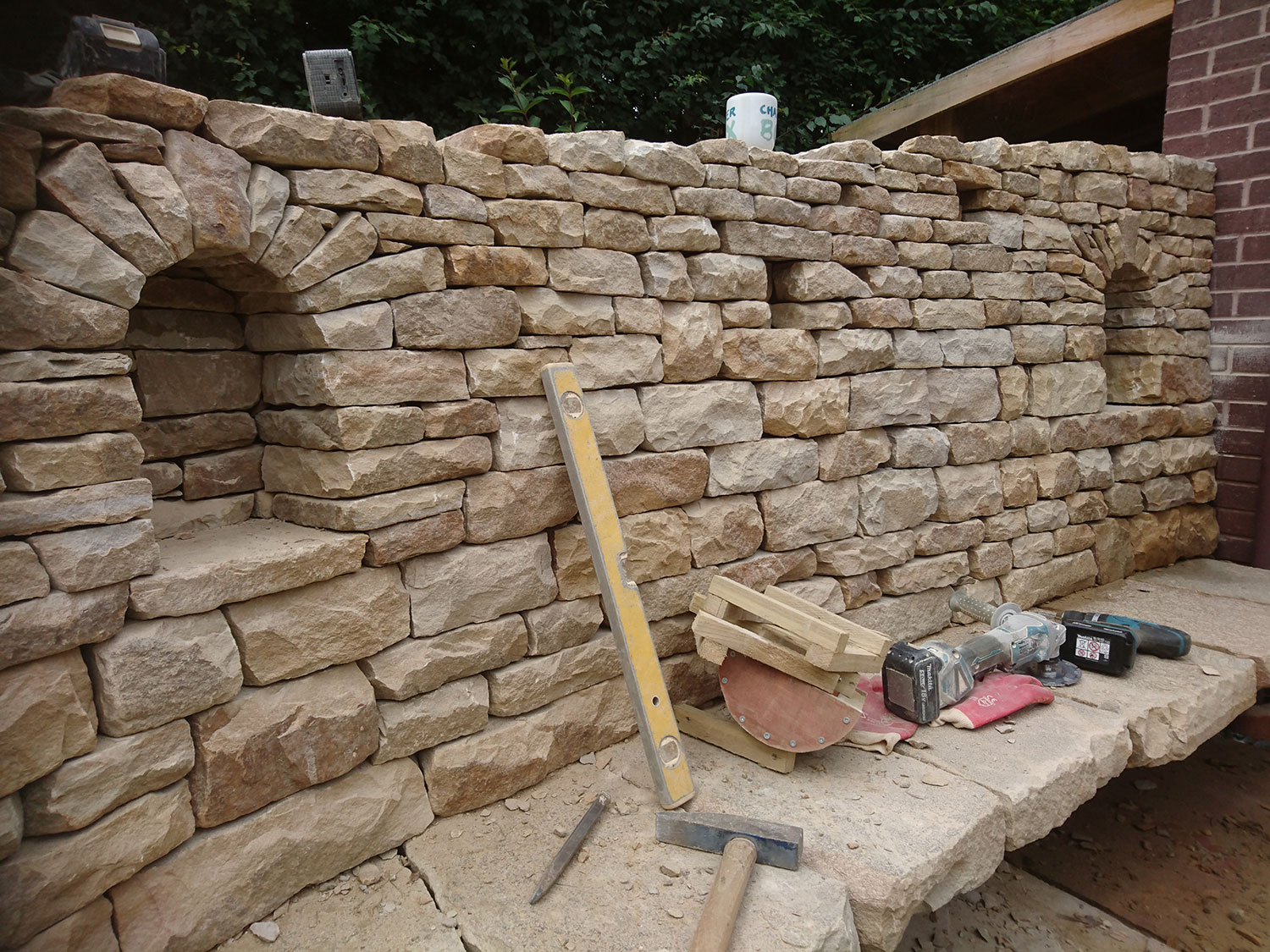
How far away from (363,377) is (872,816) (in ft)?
6.41

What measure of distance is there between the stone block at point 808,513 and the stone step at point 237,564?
5.20 ft

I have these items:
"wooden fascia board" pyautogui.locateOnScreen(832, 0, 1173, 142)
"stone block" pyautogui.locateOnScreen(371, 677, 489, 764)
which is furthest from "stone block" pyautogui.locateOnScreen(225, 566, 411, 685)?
"wooden fascia board" pyautogui.locateOnScreen(832, 0, 1173, 142)

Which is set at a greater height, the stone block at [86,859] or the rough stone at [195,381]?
the rough stone at [195,381]

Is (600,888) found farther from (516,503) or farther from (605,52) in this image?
(605,52)

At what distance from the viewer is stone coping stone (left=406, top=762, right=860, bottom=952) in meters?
1.98

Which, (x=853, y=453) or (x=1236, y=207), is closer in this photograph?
(x=853, y=453)

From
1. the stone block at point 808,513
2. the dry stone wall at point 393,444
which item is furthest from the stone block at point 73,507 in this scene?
the stone block at point 808,513

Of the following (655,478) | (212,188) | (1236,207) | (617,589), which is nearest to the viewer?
(212,188)

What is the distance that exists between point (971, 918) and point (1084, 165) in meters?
3.62

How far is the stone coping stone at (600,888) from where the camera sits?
1977 millimetres

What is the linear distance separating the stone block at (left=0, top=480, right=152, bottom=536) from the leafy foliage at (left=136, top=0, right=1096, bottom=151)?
324 centimetres

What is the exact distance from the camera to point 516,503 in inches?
97.7

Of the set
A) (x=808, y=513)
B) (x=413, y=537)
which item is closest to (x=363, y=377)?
(x=413, y=537)

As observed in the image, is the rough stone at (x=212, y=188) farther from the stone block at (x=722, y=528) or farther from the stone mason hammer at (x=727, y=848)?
the stone mason hammer at (x=727, y=848)
